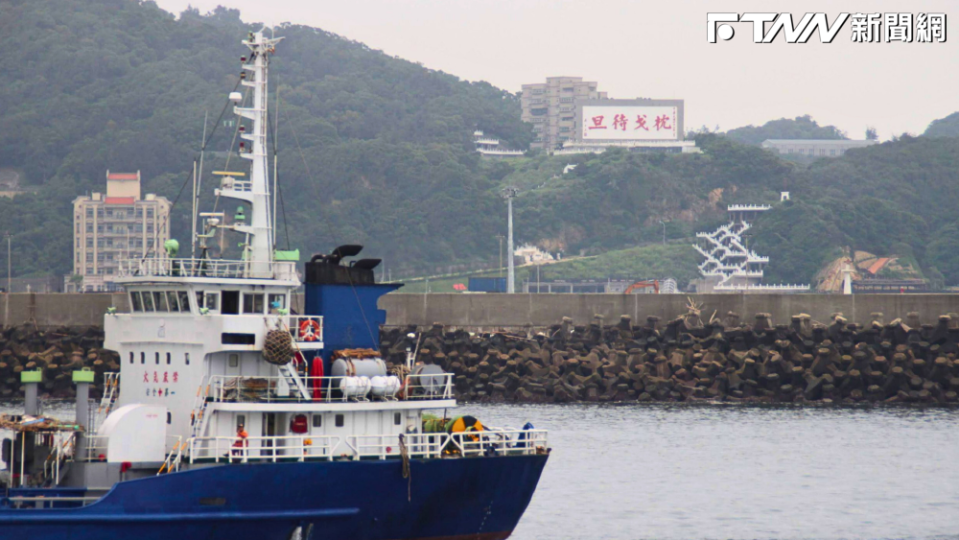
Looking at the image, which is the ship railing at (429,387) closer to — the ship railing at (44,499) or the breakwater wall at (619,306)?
the ship railing at (44,499)

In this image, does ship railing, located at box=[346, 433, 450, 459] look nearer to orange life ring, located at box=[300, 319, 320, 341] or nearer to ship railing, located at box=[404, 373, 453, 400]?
ship railing, located at box=[404, 373, 453, 400]

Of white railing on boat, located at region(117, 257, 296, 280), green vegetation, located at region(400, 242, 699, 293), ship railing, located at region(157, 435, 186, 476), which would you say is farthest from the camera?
green vegetation, located at region(400, 242, 699, 293)

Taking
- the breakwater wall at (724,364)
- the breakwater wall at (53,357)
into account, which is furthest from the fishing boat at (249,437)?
the breakwater wall at (53,357)

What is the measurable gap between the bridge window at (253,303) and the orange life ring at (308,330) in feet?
2.99

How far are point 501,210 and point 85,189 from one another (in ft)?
161

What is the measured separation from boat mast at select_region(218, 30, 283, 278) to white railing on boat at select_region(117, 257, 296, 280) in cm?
4

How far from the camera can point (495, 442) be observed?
28734mm

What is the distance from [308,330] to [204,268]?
2.42m

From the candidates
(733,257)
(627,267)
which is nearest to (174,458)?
(627,267)

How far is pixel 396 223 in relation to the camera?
15850 centimetres

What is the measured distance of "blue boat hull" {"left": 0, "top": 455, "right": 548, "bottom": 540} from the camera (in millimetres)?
25078

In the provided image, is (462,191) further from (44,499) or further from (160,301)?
(44,499)

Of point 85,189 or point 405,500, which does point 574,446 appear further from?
point 85,189

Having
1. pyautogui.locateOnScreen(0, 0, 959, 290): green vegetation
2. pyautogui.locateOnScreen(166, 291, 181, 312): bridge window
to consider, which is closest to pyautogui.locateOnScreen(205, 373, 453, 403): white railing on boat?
pyautogui.locateOnScreen(166, 291, 181, 312): bridge window
